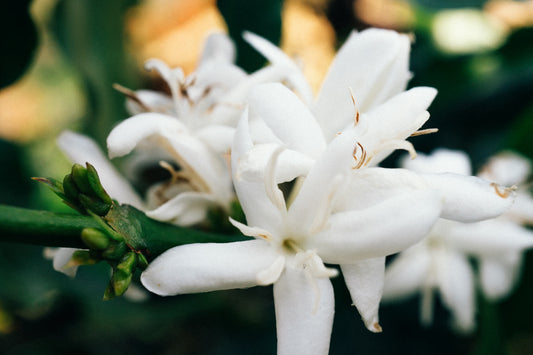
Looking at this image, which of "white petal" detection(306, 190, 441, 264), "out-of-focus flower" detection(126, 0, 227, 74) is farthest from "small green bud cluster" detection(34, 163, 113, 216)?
"out-of-focus flower" detection(126, 0, 227, 74)

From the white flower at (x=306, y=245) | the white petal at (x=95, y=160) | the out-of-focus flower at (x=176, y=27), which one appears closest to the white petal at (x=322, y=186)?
the white flower at (x=306, y=245)

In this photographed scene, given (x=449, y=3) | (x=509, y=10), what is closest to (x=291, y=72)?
(x=449, y=3)

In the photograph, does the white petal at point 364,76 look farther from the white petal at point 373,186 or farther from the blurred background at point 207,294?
the blurred background at point 207,294

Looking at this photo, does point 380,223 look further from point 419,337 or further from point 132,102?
point 419,337

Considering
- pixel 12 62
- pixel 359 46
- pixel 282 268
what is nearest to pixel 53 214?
pixel 282 268

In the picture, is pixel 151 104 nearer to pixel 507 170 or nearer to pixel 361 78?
pixel 361 78
